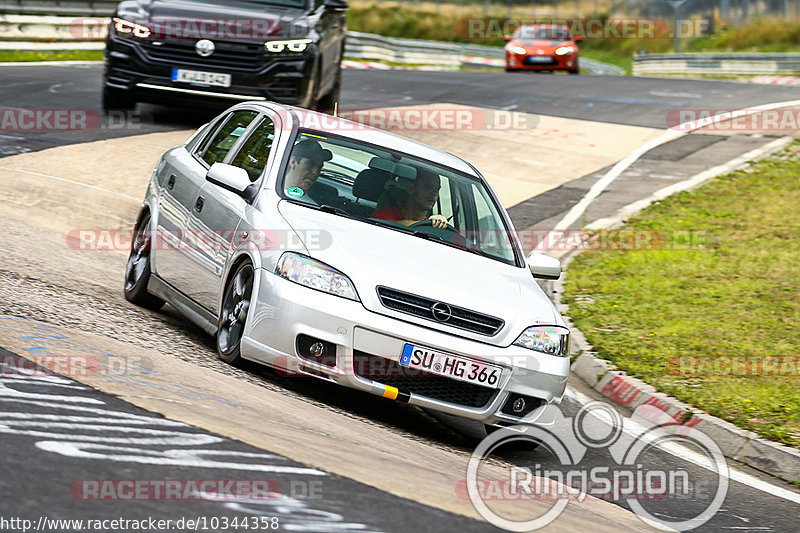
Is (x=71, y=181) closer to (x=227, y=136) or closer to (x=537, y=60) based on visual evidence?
(x=227, y=136)

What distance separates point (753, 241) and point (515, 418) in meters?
7.56

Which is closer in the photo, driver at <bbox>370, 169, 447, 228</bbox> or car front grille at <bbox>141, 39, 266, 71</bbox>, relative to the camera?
driver at <bbox>370, 169, 447, 228</bbox>

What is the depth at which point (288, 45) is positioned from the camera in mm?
14836

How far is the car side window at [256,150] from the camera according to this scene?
7305 mm

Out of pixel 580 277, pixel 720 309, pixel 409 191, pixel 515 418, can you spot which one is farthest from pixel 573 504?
pixel 580 277

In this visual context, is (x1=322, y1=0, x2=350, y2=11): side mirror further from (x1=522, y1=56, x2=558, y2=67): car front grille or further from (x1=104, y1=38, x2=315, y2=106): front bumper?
(x1=522, y1=56, x2=558, y2=67): car front grille

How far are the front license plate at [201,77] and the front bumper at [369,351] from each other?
891 centimetres

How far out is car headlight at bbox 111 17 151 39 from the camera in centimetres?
1464

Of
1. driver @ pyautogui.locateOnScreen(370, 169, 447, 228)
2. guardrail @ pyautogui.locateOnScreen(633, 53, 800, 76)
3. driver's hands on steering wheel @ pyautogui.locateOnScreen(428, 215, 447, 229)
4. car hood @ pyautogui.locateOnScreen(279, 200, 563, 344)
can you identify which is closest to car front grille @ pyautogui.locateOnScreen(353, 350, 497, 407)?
car hood @ pyautogui.locateOnScreen(279, 200, 563, 344)

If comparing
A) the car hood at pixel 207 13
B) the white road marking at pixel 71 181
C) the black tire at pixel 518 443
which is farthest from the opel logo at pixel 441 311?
the car hood at pixel 207 13

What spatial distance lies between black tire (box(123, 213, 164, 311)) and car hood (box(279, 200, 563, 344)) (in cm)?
175

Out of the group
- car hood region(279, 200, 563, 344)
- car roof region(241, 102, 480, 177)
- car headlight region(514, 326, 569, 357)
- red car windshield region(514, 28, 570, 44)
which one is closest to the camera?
car hood region(279, 200, 563, 344)

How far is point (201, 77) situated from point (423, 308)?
9.44 meters

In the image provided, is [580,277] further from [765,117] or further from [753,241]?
[765,117]
